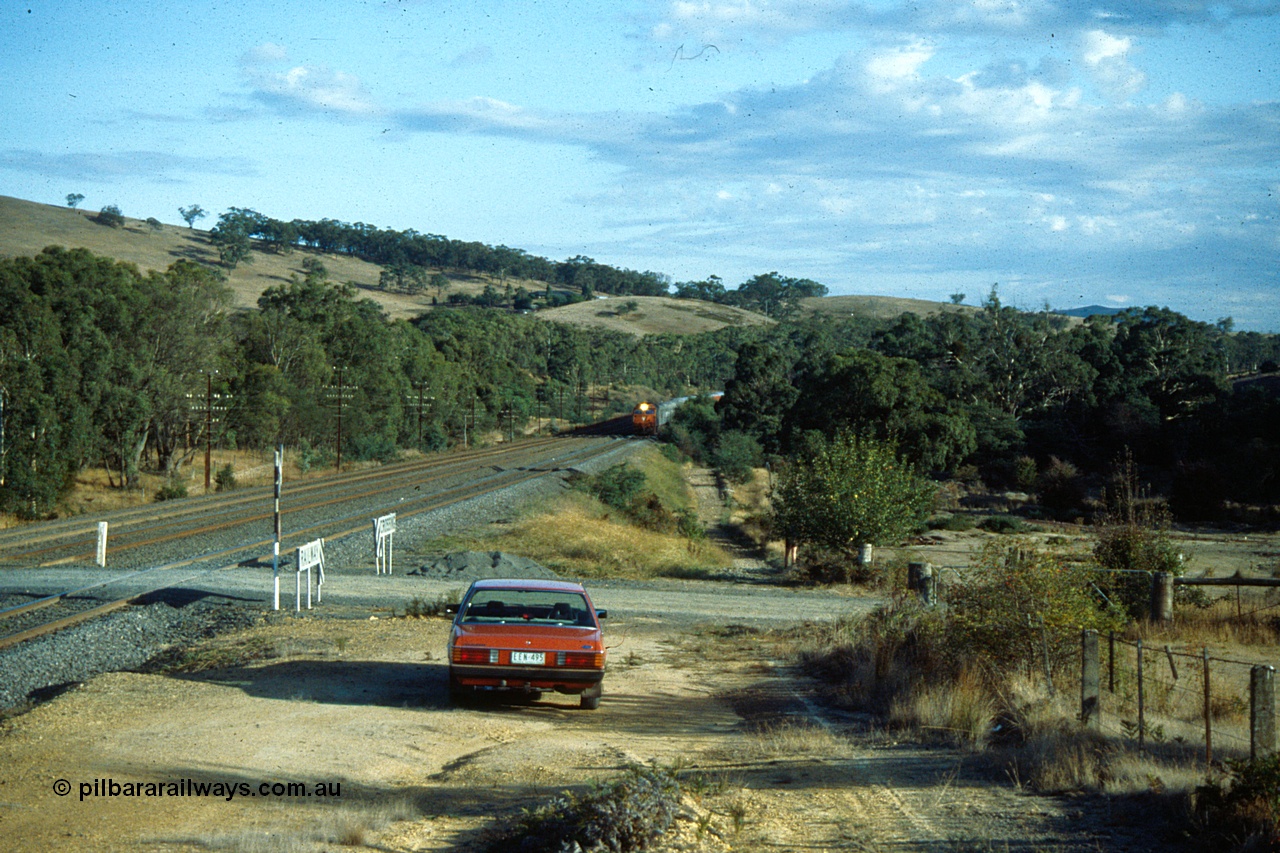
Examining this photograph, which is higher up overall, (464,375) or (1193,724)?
(464,375)

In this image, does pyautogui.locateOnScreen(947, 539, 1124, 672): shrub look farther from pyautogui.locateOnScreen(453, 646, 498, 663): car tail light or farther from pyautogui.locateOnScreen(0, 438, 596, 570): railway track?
pyautogui.locateOnScreen(0, 438, 596, 570): railway track

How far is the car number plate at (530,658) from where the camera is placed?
1048 centimetres

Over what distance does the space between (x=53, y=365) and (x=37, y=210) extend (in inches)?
5134

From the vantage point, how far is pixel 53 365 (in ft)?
138

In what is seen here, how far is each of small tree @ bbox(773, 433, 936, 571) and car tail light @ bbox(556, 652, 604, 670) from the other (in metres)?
15.5

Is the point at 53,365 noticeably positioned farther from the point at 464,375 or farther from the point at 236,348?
the point at 464,375

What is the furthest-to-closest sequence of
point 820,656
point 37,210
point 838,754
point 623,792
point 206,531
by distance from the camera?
point 37,210 → point 206,531 → point 820,656 → point 838,754 → point 623,792

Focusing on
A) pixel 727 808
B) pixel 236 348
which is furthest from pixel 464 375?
pixel 727 808

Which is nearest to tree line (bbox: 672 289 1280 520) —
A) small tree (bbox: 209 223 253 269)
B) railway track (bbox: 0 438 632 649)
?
railway track (bbox: 0 438 632 649)

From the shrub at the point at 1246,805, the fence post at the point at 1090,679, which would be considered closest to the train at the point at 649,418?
the fence post at the point at 1090,679

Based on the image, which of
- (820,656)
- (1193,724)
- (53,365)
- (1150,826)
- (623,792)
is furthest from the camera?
(53,365)

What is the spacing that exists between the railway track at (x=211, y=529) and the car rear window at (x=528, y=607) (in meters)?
7.48

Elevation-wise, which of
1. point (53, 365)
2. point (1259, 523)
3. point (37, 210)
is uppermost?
point (37, 210)

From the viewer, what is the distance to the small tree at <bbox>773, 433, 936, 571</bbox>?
25.3m
